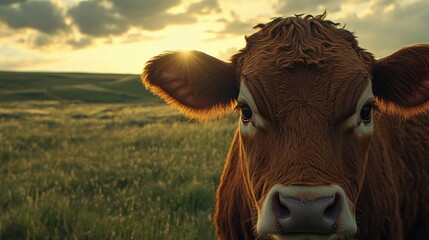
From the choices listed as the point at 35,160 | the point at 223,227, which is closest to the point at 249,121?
the point at 223,227

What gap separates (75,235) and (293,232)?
348cm

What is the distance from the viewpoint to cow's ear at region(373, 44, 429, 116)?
3154 mm

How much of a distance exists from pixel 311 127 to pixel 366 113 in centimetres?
53

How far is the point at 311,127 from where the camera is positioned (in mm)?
2508

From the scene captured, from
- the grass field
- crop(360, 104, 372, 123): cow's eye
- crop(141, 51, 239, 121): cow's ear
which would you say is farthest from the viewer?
the grass field

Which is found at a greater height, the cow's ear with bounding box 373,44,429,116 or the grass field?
the cow's ear with bounding box 373,44,429,116

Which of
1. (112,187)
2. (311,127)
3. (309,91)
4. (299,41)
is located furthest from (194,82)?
(112,187)

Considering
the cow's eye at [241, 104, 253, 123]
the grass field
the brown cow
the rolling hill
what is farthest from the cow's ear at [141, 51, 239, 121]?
the rolling hill

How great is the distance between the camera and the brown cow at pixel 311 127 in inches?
91.1

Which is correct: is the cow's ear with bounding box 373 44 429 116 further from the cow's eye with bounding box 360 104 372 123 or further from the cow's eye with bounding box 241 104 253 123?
the cow's eye with bounding box 241 104 253 123

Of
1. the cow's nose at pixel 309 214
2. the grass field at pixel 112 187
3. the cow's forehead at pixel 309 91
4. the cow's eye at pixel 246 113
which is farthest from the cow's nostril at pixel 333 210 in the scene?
the grass field at pixel 112 187

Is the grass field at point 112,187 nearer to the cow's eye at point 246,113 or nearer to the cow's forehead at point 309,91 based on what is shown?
the cow's eye at point 246,113

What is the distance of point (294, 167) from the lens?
2389mm

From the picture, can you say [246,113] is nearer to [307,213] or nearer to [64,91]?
[307,213]
